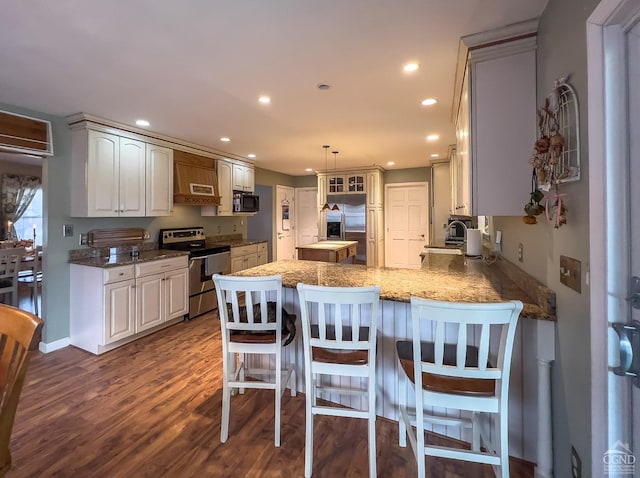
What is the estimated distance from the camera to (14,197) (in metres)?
5.99

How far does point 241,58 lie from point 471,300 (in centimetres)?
201

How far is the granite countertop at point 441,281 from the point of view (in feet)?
5.24

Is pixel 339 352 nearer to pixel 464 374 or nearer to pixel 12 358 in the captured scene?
pixel 464 374

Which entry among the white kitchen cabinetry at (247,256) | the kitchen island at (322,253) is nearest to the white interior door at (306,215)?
the white kitchen cabinetry at (247,256)

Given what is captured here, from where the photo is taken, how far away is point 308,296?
154cm

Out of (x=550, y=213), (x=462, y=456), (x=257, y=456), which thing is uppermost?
(x=550, y=213)

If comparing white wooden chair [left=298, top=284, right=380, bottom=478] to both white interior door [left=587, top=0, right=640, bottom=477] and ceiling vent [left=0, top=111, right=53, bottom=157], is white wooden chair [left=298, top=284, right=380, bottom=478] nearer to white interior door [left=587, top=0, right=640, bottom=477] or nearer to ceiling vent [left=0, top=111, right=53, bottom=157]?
white interior door [left=587, top=0, right=640, bottom=477]

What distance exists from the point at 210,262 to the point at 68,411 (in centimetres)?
230

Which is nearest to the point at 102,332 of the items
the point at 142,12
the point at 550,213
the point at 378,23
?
the point at 142,12

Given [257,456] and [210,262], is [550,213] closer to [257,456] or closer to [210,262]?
[257,456]

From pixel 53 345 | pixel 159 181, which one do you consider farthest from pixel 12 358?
pixel 159 181

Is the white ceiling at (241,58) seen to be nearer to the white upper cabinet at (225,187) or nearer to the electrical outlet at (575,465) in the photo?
the white upper cabinet at (225,187)

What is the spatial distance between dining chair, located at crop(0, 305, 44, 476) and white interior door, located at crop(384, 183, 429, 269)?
6097mm

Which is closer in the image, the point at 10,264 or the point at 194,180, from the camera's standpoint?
the point at 10,264
